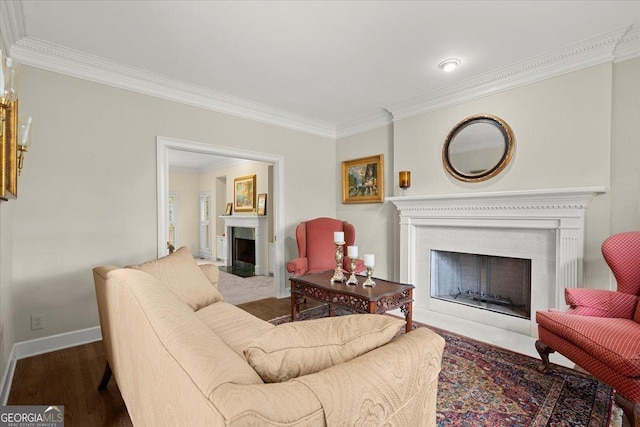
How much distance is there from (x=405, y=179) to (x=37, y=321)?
387 cm

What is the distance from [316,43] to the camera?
245 centimetres

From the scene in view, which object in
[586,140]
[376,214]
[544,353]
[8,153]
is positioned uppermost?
[586,140]

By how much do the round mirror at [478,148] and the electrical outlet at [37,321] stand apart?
13.6 feet

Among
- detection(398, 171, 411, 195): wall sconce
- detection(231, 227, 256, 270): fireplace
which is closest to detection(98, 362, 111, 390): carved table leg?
detection(398, 171, 411, 195): wall sconce

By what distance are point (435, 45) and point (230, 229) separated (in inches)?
234

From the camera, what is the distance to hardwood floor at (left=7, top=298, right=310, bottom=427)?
1.73 metres

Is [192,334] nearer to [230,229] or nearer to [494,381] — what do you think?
[494,381]

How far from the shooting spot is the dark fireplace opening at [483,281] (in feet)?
10.0

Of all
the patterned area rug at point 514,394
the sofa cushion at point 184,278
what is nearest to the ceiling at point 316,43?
the sofa cushion at point 184,278

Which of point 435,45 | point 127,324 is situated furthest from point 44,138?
point 435,45

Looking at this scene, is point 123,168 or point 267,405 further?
point 123,168

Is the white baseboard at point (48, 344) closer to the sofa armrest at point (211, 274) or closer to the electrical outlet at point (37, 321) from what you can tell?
the electrical outlet at point (37, 321)

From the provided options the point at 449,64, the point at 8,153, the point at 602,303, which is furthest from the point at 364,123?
the point at 8,153

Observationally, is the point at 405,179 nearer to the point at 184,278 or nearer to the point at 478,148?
the point at 478,148
